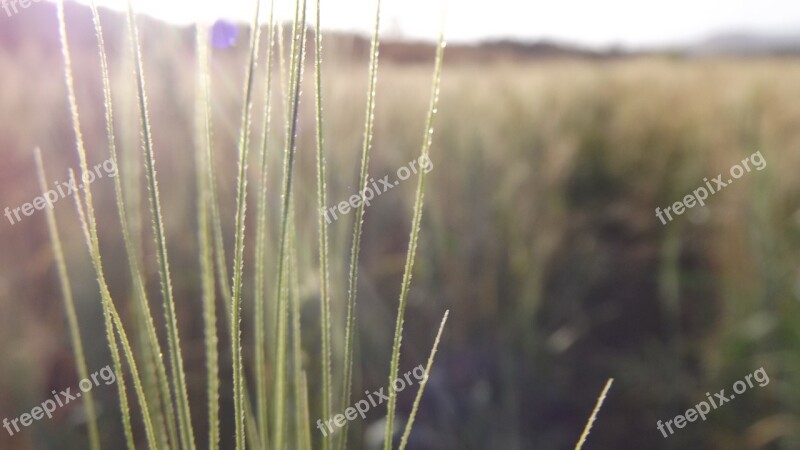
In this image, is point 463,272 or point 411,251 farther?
point 463,272

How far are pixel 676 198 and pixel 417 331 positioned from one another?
1.08 meters

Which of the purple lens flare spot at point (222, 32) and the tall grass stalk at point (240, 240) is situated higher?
the purple lens flare spot at point (222, 32)

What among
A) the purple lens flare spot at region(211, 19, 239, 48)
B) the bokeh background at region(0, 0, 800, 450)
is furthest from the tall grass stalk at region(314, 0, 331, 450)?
the bokeh background at region(0, 0, 800, 450)

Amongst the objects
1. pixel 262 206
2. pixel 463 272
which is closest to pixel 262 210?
pixel 262 206

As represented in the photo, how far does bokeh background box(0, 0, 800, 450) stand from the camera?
4.21 ft

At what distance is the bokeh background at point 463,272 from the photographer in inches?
50.5

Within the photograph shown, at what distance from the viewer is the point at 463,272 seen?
163 centimetres

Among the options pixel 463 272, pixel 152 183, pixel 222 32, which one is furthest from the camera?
pixel 463 272

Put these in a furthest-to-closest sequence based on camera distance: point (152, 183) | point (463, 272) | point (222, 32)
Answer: point (463, 272), point (222, 32), point (152, 183)

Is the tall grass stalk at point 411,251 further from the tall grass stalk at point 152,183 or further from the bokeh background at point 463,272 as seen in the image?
the bokeh background at point 463,272

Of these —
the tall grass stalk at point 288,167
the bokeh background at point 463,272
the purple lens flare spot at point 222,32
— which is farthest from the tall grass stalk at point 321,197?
the bokeh background at point 463,272

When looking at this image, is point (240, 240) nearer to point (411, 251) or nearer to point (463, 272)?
point (411, 251)

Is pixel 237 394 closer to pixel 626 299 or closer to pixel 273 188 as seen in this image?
pixel 273 188

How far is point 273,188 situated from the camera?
108 cm
